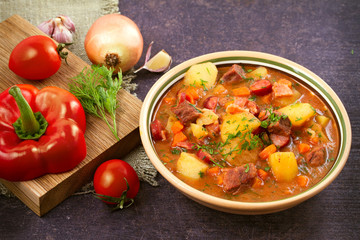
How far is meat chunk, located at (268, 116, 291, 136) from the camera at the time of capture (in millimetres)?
3377

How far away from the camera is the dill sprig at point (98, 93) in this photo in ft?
12.7

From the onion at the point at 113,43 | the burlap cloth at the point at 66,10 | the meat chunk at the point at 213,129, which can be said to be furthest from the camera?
the burlap cloth at the point at 66,10

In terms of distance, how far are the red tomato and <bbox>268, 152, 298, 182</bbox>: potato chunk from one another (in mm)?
2052

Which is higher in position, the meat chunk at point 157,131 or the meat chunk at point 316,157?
the meat chunk at point 316,157

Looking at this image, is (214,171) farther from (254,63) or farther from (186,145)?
(254,63)

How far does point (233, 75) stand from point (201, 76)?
0.87ft

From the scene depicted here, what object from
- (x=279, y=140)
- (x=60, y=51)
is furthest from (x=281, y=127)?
(x=60, y=51)

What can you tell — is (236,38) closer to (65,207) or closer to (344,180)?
(344,180)

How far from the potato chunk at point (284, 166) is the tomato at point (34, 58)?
204 centimetres

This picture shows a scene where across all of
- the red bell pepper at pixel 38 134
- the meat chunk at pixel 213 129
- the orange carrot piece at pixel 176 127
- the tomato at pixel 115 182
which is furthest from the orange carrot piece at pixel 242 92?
the red bell pepper at pixel 38 134

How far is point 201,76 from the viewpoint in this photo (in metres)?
3.88

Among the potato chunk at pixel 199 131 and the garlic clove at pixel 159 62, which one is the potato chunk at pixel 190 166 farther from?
the garlic clove at pixel 159 62

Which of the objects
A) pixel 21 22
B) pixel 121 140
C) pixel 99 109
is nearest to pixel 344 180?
pixel 121 140

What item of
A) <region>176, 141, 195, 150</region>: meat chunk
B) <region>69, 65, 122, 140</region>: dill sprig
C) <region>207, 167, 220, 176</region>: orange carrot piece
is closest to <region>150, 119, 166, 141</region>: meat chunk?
<region>176, 141, 195, 150</region>: meat chunk
